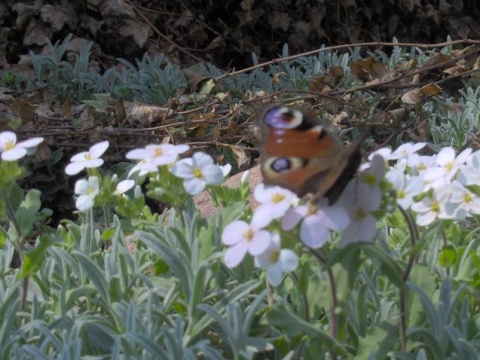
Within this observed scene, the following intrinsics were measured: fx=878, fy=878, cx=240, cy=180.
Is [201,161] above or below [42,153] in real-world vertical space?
above

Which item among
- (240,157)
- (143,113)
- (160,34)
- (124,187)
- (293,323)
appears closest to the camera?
(293,323)

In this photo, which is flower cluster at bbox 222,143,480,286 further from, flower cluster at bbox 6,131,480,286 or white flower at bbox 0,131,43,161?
white flower at bbox 0,131,43,161

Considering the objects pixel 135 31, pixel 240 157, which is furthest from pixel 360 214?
pixel 135 31

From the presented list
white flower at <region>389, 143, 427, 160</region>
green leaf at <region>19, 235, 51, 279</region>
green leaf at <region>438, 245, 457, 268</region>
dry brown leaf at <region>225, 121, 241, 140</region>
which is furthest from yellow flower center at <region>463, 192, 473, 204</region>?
dry brown leaf at <region>225, 121, 241, 140</region>

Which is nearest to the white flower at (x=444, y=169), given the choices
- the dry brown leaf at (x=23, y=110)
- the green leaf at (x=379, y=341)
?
the green leaf at (x=379, y=341)

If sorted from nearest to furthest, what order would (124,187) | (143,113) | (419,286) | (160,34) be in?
(419,286)
(124,187)
(143,113)
(160,34)

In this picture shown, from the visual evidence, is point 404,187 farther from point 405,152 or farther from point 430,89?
point 430,89

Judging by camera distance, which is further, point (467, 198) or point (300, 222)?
point (467, 198)
